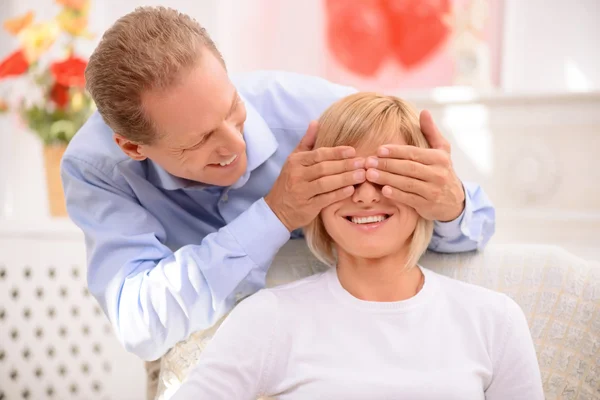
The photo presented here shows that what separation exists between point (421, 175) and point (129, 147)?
60cm

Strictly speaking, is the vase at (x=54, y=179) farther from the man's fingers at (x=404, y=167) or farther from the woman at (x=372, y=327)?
the man's fingers at (x=404, y=167)

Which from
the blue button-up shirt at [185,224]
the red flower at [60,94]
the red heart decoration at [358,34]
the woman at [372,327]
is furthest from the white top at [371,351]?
the red flower at [60,94]

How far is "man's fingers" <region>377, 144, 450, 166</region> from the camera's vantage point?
1159mm

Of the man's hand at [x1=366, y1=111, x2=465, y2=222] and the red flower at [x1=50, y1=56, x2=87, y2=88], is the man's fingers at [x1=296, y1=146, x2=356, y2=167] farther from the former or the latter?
the red flower at [x1=50, y1=56, x2=87, y2=88]

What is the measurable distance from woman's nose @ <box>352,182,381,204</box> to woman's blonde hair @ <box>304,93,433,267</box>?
0.25 ft

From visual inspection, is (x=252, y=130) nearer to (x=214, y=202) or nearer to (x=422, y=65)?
(x=214, y=202)

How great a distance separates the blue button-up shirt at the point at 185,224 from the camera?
4.10 feet

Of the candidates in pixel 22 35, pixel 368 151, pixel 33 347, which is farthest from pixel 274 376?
pixel 22 35

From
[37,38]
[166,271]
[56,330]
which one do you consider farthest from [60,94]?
[166,271]

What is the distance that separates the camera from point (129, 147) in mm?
1338

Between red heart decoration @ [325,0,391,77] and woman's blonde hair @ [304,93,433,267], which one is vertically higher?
woman's blonde hair @ [304,93,433,267]

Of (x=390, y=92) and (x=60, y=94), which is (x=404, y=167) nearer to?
(x=390, y=92)

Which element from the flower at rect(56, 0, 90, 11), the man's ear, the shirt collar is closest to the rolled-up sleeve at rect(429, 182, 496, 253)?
the shirt collar

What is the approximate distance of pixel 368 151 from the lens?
1188 millimetres
